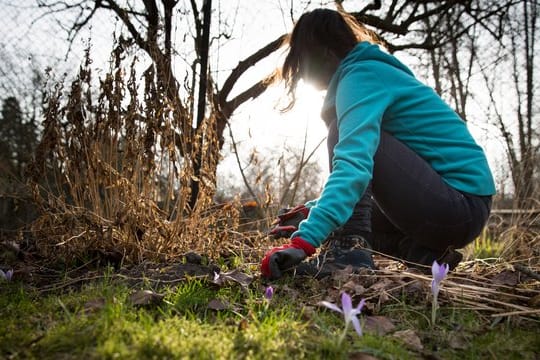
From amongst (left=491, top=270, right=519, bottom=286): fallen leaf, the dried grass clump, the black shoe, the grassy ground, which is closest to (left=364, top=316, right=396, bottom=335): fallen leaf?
the grassy ground

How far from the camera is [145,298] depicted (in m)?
1.18

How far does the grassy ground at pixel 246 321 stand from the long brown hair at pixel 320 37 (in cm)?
104

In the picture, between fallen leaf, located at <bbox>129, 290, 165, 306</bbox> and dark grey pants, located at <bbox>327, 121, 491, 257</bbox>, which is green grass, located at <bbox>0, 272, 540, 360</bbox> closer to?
fallen leaf, located at <bbox>129, 290, 165, 306</bbox>

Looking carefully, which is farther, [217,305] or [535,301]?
[535,301]

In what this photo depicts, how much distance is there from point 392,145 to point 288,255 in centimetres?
75

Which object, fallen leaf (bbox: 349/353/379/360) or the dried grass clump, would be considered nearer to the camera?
fallen leaf (bbox: 349/353/379/360)

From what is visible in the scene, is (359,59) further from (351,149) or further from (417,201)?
(417,201)

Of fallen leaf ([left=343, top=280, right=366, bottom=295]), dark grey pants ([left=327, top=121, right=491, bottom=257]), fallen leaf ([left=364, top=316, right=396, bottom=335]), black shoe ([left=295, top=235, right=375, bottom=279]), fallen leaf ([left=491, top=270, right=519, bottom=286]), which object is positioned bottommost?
fallen leaf ([left=364, top=316, right=396, bottom=335])

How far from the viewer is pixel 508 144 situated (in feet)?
13.6

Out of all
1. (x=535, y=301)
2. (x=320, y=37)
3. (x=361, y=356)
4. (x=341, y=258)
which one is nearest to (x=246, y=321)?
(x=361, y=356)

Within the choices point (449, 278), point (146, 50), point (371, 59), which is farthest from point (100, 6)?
point (449, 278)

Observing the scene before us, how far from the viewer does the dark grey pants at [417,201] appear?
176 centimetres

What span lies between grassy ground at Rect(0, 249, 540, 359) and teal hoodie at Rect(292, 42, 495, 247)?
19.2 inches

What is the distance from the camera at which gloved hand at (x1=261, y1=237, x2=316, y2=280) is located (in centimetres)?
142
